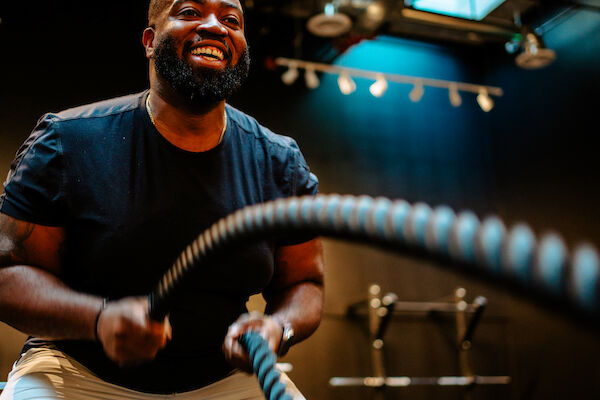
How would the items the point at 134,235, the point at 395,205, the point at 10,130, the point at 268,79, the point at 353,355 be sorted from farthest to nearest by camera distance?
the point at 268,79 → the point at 353,355 → the point at 10,130 → the point at 134,235 → the point at 395,205

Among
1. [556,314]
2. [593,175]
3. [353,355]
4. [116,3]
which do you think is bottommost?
[353,355]

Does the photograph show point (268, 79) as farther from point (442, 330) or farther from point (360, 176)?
point (442, 330)

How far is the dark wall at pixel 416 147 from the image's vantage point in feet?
16.6

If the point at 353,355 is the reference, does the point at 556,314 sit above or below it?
above

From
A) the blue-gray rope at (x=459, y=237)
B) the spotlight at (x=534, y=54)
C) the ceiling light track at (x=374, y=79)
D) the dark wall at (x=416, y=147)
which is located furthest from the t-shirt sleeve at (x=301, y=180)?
the spotlight at (x=534, y=54)

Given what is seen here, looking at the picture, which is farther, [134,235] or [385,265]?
[385,265]

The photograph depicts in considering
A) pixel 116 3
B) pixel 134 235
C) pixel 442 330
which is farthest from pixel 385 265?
pixel 134 235

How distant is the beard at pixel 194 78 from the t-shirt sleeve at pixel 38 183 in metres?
0.32

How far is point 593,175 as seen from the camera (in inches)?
215

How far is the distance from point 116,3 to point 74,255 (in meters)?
4.56

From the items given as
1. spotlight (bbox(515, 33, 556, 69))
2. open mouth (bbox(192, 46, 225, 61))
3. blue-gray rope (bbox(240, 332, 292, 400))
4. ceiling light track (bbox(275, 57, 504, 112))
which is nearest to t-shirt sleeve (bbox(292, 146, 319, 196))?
open mouth (bbox(192, 46, 225, 61))

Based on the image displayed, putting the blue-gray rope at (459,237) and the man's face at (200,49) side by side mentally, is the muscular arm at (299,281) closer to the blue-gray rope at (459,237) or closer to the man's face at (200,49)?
the man's face at (200,49)

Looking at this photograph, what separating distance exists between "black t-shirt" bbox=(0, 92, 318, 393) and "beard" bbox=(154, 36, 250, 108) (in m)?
0.12

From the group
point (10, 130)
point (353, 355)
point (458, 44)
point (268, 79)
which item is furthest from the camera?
point (458, 44)
